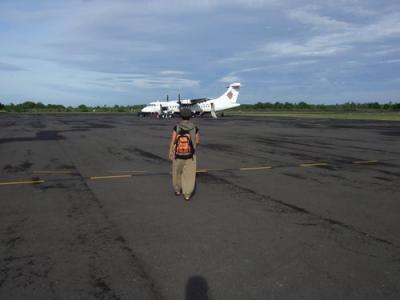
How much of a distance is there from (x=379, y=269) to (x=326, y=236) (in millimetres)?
1142

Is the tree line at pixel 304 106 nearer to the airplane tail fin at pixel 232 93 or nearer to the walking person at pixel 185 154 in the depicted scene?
the airplane tail fin at pixel 232 93

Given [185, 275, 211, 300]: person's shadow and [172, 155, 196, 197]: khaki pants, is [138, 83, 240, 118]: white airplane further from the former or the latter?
[185, 275, 211, 300]: person's shadow

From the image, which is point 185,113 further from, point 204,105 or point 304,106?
point 304,106

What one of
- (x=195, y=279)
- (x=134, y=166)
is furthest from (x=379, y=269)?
(x=134, y=166)

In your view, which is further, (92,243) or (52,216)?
(52,216)

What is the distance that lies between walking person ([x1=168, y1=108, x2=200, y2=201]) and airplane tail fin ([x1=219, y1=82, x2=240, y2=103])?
57656mm

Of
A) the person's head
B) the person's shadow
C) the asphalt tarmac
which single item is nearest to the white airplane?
the asphalt tarmac

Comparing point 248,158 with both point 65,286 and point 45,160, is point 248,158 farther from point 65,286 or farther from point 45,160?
point 65,286

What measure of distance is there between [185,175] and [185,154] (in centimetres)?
42

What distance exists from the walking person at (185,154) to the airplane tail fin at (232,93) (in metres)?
57.7

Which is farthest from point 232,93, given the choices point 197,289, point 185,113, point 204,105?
point 197,289

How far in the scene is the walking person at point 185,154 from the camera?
303 inches

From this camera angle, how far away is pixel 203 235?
548 centimetres

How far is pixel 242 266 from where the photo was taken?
4.40m
